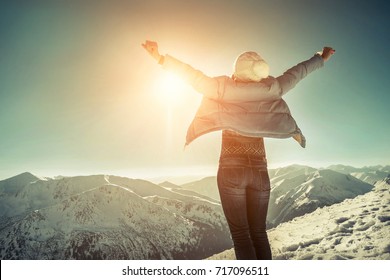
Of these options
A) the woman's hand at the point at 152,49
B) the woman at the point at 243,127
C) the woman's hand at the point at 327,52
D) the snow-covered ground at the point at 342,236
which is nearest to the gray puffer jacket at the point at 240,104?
the woman at the point at 243,127

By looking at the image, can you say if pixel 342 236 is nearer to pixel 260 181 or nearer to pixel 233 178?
pixel 260 181

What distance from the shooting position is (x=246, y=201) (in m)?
3.64

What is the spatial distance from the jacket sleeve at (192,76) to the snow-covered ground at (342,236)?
4681mm

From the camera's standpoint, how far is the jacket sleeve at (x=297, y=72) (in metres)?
3.74

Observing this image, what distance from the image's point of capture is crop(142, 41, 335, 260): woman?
11.4 feet

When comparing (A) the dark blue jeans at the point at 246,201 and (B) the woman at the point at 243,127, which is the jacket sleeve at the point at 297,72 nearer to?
(B) the woman at the point at 243,127

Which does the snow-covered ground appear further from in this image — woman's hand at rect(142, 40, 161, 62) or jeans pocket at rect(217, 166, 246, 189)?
woman's hand at rect(142, 40, 161, 62)

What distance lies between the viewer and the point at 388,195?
9844mm

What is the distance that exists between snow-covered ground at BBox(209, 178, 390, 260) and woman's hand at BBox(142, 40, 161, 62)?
5192 millimetres

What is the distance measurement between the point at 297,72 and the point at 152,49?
181 centimetres

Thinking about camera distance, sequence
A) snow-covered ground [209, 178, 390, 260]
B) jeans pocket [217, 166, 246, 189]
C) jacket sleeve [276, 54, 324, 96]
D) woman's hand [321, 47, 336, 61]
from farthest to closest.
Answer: snow-covered ground [209, 178, 390, 260] < woman's hand [321, 47, 336, 61] < jacket sleeve [276, 54, 324, 96] < jeans pocket [217, 166, 246, 189]

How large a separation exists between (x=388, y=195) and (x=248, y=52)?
8.71 m

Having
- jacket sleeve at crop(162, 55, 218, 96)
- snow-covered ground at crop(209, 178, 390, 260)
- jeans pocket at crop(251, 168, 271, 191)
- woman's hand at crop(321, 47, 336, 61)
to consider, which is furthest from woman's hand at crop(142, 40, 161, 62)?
snow-covered ground at crop(209, 178, 390, 260)
